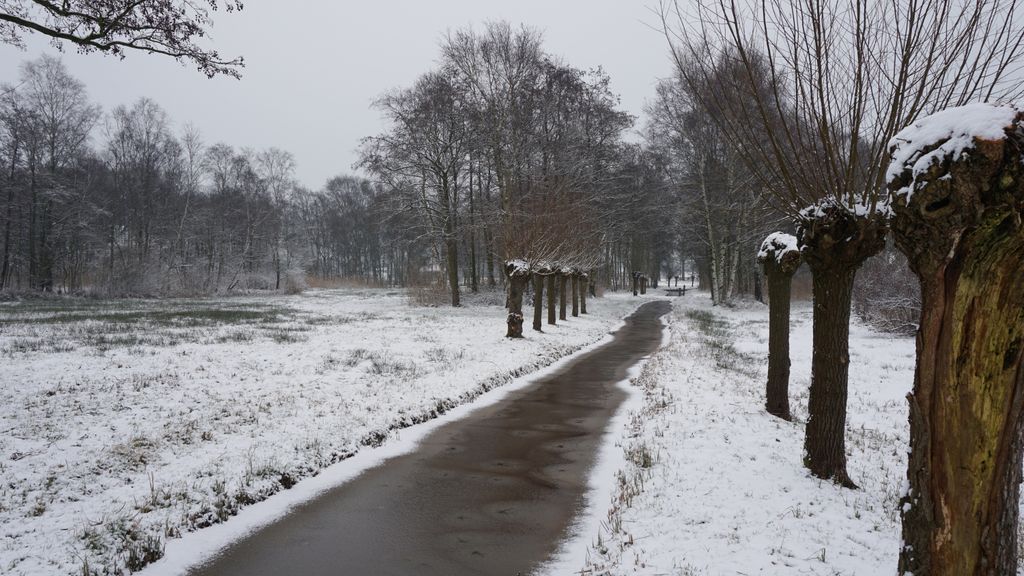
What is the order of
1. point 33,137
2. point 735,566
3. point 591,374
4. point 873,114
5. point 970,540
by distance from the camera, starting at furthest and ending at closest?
point 33,137
point 591,374
point 873,114
point 735,566
point 970,540

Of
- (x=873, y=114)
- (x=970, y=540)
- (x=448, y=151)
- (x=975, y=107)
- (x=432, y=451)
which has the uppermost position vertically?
(x=448, y=151)

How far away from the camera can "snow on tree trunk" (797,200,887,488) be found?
481cm

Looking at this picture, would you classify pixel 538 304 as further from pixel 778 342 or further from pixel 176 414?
pixel 176 414

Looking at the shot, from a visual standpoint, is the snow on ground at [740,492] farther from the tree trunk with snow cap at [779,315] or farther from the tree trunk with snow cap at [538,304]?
the tree trunk with snow cap at [538,304]

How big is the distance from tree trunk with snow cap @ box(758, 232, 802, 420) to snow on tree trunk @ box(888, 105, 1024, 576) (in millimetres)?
5060

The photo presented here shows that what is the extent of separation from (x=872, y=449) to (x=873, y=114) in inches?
180

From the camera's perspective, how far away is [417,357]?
12273mm

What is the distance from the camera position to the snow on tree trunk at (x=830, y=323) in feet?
15.8

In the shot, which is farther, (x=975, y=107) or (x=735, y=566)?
(x=735, y=566)

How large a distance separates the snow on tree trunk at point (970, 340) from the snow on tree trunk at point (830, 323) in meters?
2.35

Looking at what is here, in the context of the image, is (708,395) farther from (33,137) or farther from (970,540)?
(33,137)

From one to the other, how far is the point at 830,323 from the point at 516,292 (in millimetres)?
12012

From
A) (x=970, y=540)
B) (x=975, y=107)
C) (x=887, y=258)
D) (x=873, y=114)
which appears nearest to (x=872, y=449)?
(x=873, y=114)

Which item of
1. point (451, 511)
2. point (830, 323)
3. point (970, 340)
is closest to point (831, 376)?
point (830, 323)
